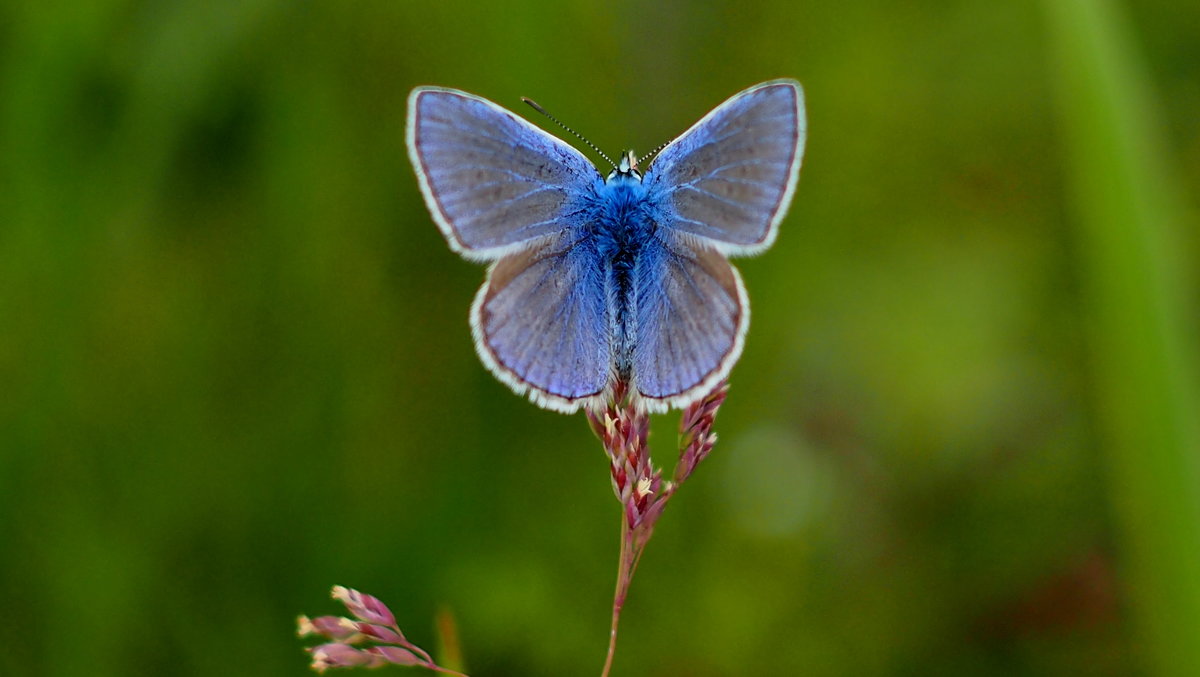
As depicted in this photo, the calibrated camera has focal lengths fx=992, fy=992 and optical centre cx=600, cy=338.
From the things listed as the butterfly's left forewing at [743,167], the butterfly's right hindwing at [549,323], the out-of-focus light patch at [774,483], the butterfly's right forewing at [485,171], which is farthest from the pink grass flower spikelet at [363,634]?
the out-of-focus light patch at [774,483]

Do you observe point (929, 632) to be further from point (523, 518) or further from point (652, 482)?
point (652, 482)

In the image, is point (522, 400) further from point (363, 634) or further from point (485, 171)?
point (363, 634)

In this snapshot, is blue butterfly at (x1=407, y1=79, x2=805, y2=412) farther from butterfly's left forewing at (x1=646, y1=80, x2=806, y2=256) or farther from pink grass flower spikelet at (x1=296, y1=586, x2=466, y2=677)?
pink grass flower spikelet at (x1=296, y1=586, x2=466, y2=677)

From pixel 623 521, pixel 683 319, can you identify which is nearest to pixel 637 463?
pixel 623 521

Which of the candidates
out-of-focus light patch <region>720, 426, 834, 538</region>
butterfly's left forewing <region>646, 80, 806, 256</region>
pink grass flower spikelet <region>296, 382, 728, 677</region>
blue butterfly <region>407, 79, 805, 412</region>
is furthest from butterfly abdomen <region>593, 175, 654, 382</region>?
out-of-focus light patch <region>720, 426, 834, 538</region>

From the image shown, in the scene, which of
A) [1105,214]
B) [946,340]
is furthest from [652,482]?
[946,340]

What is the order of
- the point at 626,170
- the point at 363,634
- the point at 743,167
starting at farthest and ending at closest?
the point at 626,170 → the point at 743,167 → the point at 363,634
